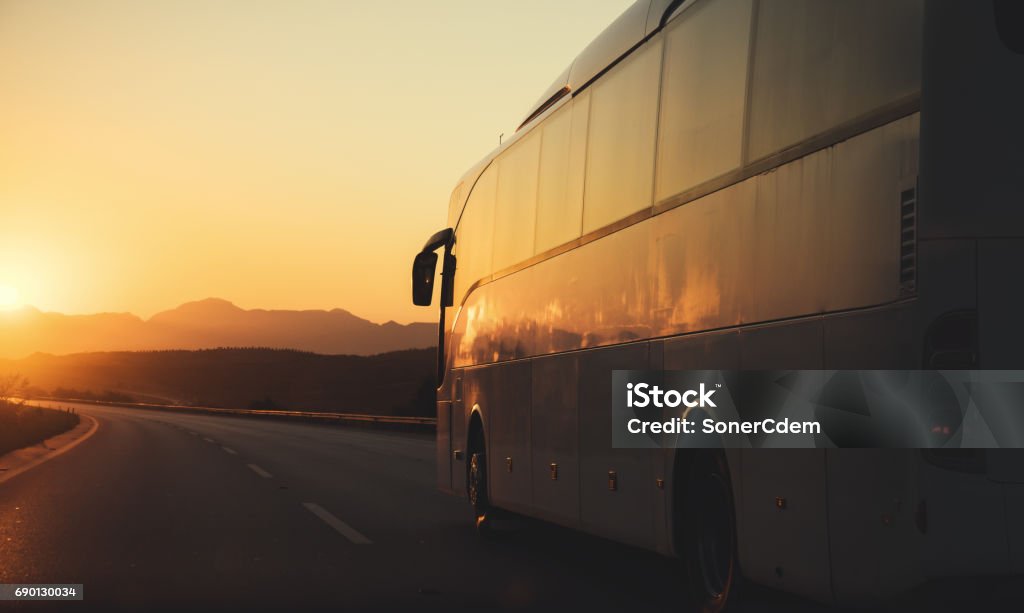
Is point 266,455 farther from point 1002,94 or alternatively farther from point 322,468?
point 1002,94

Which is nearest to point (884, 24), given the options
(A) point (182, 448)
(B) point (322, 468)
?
(B) point (322, 468)

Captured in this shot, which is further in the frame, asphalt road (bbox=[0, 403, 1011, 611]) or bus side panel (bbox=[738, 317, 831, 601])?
asphalt road (bbox=[0, 403, 1011, 611])

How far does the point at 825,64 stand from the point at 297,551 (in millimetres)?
6585

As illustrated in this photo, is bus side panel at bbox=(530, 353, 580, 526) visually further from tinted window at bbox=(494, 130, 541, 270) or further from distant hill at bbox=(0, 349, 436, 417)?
distant hill at bbox=(0, 349, 436, 417)

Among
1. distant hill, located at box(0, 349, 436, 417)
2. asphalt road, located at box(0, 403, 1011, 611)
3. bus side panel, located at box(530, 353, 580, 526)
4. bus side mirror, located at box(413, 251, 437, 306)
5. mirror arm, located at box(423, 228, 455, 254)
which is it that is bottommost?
asphalt road, located at box(0, 403, 1011, 611)

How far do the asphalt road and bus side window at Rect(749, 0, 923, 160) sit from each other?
8.71 ft

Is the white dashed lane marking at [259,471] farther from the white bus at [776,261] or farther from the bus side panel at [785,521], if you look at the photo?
the bus side panel at [785,521]

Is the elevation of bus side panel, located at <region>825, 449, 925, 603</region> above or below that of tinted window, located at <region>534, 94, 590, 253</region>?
below

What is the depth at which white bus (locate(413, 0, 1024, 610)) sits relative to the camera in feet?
15.0

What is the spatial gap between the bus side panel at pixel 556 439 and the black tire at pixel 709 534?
1.88 metres

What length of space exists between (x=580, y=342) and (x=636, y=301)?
1195mm

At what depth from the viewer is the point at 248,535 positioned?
11336mm

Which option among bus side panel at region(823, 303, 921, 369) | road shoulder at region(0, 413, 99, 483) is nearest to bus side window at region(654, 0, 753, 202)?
bus side panel at region(823, 303, 921, 369)

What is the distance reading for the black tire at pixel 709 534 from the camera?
665 cm
